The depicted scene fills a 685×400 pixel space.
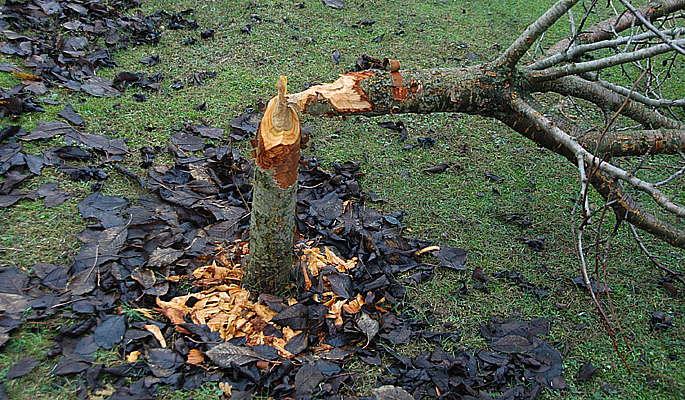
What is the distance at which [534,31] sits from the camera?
9.21 feet

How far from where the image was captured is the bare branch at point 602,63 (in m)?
2.43

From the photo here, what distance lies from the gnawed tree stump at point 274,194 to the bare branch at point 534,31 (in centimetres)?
158

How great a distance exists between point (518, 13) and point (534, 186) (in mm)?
4695

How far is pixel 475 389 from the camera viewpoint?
2521mm

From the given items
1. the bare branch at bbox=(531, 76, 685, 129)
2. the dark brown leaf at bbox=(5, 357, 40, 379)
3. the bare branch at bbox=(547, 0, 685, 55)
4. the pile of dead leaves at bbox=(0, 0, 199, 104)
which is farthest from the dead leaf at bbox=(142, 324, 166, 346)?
the bare branch at bbox=(547, 0, 685, 55)

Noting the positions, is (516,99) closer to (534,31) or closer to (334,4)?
(534,31)

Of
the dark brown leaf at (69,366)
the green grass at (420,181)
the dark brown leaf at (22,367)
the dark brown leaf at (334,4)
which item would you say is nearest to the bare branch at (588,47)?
Answer: the green grass at (420,181)

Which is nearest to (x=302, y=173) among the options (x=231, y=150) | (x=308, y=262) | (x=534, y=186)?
(x=231, y=150)

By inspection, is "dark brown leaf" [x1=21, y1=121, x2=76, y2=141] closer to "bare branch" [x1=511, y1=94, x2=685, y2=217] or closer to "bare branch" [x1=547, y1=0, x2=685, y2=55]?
"bare branch" [x1=511, y1=94, x2=685, y2=217]

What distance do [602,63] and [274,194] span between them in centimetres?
204

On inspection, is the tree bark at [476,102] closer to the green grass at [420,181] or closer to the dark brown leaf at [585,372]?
the green grass at [420,181]

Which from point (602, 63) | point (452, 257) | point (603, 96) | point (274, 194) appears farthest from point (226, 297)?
point (603, 96)

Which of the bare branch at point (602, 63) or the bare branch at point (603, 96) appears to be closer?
the bare branch at point (602, 63)

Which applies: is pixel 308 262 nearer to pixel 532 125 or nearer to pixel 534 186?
pixel 532 125
